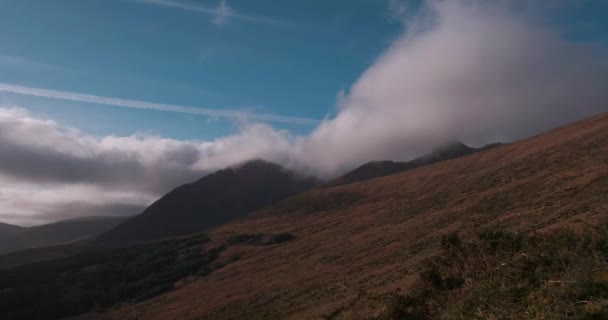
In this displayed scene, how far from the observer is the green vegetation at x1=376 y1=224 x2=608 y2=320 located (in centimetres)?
846

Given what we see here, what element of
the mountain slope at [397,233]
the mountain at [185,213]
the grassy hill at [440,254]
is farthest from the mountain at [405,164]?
the mountain slope at [397,233]

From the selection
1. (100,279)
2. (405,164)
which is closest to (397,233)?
(100,279)

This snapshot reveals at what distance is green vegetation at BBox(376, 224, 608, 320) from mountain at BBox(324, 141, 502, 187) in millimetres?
145949

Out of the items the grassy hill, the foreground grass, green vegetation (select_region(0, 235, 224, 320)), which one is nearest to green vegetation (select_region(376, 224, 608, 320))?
the grassy hill

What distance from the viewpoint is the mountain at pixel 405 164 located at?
164 meters

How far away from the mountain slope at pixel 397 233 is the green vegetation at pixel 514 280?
852 mm

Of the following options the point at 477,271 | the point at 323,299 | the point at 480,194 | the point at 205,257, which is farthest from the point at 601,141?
the point at 205,257

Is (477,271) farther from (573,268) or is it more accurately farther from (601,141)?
(601,141)

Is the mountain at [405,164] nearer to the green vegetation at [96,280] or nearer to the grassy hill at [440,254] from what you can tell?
the grassy hill at [440,254]

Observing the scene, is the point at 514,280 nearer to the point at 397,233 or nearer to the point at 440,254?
the point at 440,254

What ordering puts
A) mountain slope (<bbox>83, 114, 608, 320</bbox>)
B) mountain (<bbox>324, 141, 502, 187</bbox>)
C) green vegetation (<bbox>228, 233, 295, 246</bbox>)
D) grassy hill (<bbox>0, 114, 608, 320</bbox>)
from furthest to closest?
1. mountain (<bbox>324, 141, 502, 187</bbox>)
2. green vegetation (<bbox>228, 233, 295, 246</bbox>)
3. mountain slope (<bbox>83, 114, 608, 320</bbox>)
4. grassy hill (<bbox>0, 114, 608, 320</bbox>)

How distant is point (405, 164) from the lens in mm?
174000

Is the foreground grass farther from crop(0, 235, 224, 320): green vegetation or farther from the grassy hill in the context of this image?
the grassy hill

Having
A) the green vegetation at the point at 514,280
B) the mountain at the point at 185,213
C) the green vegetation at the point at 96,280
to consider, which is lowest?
the green vegetation at the point at 96,280
